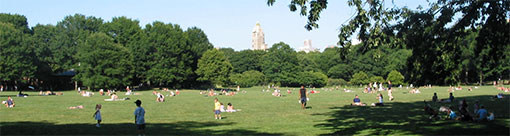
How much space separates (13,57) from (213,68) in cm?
3289

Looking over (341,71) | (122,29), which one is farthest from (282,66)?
(122,29)

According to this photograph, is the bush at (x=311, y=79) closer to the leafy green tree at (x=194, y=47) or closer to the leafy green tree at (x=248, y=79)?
the leafy green tree at (x=248, y=79)

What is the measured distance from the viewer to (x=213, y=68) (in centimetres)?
8762

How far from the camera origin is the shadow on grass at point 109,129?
1794 cm

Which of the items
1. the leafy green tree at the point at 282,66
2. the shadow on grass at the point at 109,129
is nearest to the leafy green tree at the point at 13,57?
the shadow on grass at the point at 109,129

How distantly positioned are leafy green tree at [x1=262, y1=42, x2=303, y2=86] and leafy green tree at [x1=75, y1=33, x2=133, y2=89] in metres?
47.7

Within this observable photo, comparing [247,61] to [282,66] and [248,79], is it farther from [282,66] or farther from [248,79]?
[282,66]

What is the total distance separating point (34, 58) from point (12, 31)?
18.3 feet

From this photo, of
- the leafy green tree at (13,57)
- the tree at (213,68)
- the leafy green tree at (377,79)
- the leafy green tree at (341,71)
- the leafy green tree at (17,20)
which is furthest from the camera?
the leafy green tree at (341,71)

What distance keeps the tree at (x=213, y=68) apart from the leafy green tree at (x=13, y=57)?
2880cm

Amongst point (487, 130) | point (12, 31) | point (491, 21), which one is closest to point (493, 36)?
point (491, 21)

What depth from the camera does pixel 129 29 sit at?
3410 inches

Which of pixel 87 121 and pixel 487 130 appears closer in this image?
pixel 487 130

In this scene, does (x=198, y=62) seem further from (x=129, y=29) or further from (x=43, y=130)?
(x=43, y=130)
